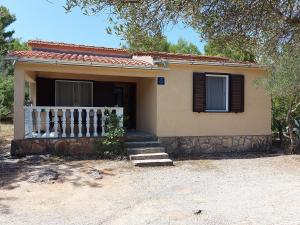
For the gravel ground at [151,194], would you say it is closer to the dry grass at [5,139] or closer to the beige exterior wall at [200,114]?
the beige exterior wall at [200,114]

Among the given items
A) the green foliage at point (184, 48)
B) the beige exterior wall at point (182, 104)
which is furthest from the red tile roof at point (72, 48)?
the green foliage at point (184, 48)

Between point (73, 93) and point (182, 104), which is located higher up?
point (73, 93)

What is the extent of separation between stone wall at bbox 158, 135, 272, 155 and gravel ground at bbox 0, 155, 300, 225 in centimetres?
168

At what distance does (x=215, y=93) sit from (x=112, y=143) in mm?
4499

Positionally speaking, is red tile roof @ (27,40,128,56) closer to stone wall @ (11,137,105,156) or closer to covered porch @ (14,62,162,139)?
covered porch @ (14,62,162,139)

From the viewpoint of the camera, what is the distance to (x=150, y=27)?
6.27 meters

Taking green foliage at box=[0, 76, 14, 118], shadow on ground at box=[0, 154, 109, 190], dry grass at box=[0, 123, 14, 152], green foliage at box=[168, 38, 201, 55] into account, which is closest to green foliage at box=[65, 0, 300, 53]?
shadow on ground at box=[0, 154, 109, 190]

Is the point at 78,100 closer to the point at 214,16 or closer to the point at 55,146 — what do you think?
the point at 55,146

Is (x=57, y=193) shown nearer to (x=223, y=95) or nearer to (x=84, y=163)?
(x=84, y=163)

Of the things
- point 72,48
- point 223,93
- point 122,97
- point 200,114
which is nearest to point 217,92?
point 223,93

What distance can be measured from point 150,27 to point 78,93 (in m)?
8.98

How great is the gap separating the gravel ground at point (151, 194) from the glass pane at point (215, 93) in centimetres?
296

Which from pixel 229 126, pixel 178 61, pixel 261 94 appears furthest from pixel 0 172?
pixel 261 94

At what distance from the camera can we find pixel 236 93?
13836mm
